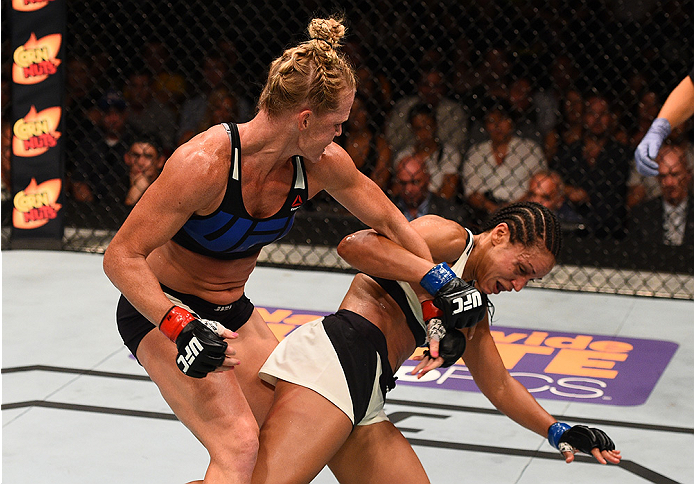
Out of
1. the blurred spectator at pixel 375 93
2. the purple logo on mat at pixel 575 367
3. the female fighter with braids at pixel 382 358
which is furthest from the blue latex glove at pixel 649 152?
the blurred spectator at pixel 375 93

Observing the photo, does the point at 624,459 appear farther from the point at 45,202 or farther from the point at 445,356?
the point at 45,202

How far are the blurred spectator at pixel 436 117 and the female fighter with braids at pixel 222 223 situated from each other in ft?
9.48

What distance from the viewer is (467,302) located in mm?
1651

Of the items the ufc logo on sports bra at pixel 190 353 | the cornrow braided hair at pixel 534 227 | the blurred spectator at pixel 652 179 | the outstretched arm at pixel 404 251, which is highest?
the cornrow braided hair at pixel 534 227

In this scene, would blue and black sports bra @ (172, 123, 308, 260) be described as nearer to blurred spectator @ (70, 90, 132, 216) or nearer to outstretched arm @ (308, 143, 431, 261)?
outstretched arm @ (308, 143, 431, 261)

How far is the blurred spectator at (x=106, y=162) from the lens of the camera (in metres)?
5.02

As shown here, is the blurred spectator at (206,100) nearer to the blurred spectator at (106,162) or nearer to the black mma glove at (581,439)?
the blurred spectator at (106,162)

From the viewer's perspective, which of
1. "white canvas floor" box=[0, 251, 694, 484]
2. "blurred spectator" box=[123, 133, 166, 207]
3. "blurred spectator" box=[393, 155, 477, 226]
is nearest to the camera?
"white canvas floor" box=[0, 251, 694, 484]

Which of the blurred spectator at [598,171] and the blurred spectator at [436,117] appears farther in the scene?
Result: the blurred spectator at [436,117]

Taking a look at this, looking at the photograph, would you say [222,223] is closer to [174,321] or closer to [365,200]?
[174,321]

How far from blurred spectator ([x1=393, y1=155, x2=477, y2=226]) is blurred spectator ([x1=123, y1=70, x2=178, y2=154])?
1453mm

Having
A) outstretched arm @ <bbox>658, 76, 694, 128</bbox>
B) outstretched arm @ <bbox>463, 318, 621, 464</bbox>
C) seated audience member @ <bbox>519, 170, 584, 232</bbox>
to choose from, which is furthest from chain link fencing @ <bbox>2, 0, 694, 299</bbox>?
outstretched arm @ <bbox>463, 318, 621, 464</bbox>

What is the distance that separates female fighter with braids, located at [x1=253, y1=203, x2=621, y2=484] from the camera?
167 cm

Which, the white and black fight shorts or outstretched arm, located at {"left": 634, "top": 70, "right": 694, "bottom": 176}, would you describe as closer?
the white and black fight shorts
